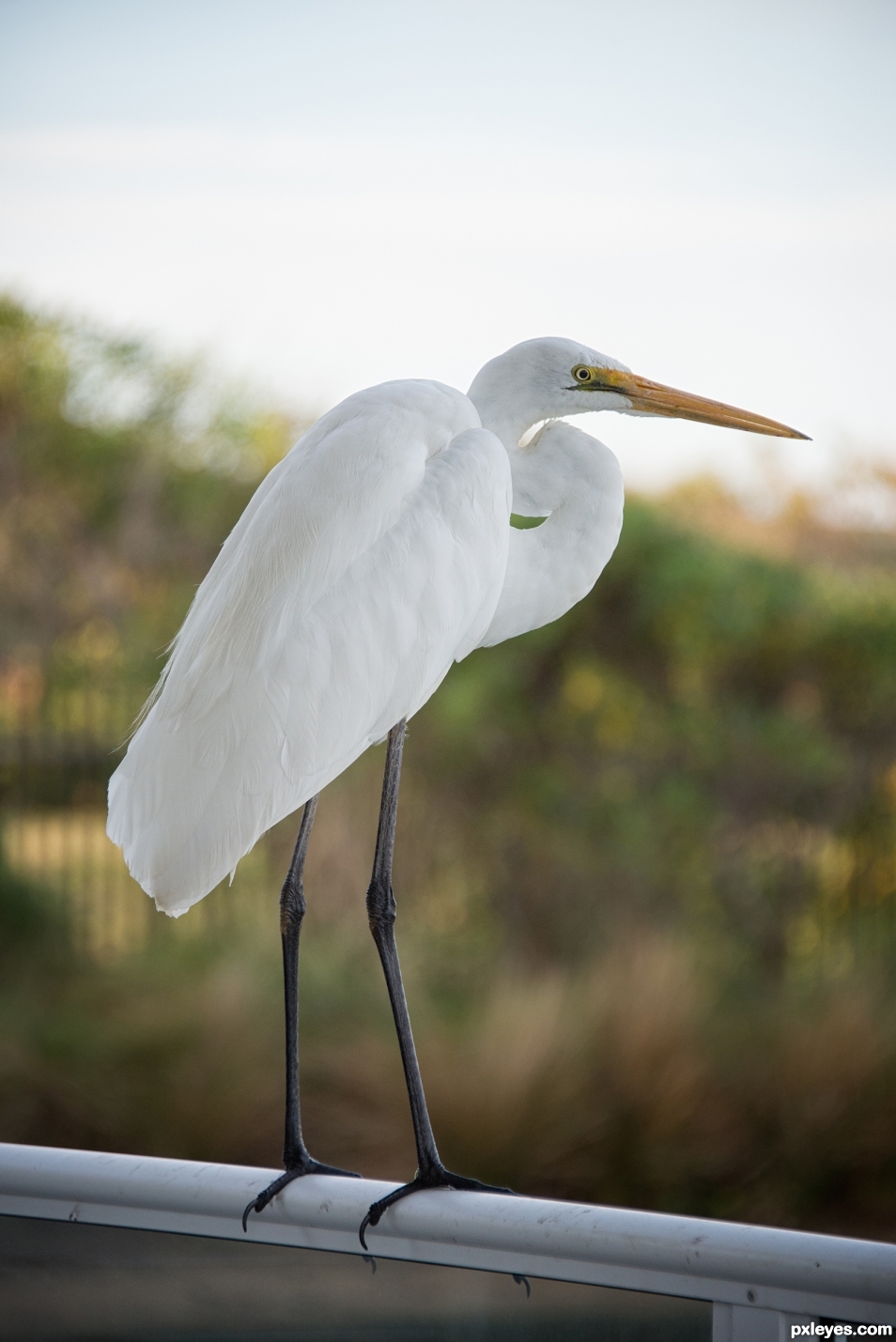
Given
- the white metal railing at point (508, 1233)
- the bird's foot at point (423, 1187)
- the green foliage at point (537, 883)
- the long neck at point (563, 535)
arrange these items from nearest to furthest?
the white metal railing at point (508, 1233)
the bird's foot at point (423, 1187)
the long neck at point (563, 535)
the green foliage at point (537, 883)

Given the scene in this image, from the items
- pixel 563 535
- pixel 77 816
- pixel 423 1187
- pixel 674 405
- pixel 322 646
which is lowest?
pixel 77 816

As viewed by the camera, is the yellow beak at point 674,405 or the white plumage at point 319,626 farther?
the yellow beak at point 674,405

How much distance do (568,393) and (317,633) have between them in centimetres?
56

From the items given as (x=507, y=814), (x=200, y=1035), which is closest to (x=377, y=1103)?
(x=200, y=1035)

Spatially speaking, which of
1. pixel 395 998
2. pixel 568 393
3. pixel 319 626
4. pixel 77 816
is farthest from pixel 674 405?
pixel 77 816

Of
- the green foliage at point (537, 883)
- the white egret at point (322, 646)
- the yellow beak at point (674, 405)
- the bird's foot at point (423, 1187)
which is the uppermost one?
the yellow beak at point (674, 405)

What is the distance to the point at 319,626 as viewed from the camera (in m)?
1.42

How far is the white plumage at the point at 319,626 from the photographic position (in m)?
1.37

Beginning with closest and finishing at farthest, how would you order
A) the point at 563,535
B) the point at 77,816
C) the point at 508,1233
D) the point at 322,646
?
the point at 508,1233, the point at 322,646, the point at 563,535, the point at 77,816

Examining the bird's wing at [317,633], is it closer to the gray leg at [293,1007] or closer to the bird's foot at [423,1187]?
the gray leg at [293,1007]

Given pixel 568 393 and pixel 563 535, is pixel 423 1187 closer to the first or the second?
pixel 563 535

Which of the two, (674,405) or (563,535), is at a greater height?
(674,405)

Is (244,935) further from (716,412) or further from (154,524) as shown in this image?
(716,412)

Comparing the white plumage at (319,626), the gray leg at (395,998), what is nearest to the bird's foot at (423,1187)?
the gray leg at (395,998)
